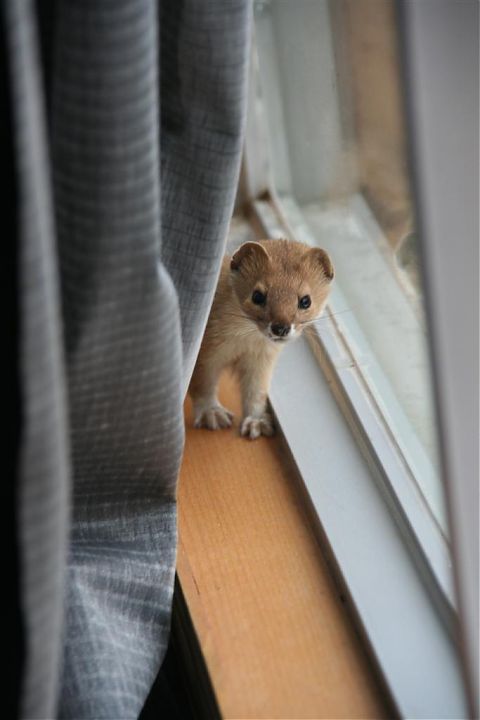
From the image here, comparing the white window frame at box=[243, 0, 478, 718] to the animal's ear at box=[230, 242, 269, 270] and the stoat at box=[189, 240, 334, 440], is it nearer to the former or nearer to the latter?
the stoat at box=[189, 240, 334, 440]

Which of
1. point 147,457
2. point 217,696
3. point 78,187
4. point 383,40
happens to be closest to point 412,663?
point 217,696

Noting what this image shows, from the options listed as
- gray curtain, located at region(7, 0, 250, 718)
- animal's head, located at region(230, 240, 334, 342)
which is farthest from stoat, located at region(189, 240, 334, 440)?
gray curtain, located at region(7, 0, 250, 718)

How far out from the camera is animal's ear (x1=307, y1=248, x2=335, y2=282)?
1.10 metres

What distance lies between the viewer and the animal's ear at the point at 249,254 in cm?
111

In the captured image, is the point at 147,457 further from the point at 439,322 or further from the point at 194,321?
the point at 439,322

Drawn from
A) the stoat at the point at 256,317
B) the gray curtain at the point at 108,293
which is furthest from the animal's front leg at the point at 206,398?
the gray curtain at the point at 108,293

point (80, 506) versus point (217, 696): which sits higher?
point (80, 506)

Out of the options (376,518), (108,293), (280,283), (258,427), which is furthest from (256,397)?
(108,293)

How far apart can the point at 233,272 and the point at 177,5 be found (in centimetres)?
53

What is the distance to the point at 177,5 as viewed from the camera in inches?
24.7

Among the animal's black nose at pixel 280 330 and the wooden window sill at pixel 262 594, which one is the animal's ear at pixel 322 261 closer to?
the animal's black nose at pixel 280 330

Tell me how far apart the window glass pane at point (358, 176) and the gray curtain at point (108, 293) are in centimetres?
26

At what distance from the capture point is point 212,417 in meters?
1.15

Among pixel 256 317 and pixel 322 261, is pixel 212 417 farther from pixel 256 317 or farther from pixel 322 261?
pixel 322 261
